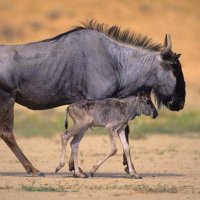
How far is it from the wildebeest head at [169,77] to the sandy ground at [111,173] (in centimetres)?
120

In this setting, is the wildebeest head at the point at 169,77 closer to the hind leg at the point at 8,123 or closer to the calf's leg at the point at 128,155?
the calf's leg at the point at 128,155

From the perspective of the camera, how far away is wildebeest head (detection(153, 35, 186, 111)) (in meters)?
14.5

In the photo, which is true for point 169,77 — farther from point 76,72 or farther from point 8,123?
point 8,123

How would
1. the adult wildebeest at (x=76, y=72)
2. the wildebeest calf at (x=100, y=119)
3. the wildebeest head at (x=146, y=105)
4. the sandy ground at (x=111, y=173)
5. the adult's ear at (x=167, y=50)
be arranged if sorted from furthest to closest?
→ the adult's ear at (x=167, y=50)
the wildebeest head at (x=146, y=105)
the adult wildebeest at (x=76, y=72)
the wildebeest calf at (x=100, y=119)
the sandy ground at (x=111, y=173)

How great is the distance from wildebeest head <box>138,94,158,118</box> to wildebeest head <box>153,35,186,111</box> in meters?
0.41

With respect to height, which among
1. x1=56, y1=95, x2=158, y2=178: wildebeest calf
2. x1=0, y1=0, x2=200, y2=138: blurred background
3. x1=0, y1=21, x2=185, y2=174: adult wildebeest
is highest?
x1=0, y1=21, x2=185, y2=174: adult wildebeest

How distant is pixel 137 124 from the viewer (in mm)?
21906

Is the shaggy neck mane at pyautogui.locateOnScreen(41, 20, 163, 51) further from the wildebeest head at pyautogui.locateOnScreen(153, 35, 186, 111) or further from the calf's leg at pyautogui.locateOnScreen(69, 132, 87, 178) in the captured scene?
the calf's leg at pyautogui.locateOnScreen(69, 132, 87, 178)

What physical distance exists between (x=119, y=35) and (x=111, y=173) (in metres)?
2.12

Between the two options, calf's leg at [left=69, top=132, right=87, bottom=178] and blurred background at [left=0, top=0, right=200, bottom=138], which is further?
blurred background at [left=0, top=0, right=200, bottom=138]

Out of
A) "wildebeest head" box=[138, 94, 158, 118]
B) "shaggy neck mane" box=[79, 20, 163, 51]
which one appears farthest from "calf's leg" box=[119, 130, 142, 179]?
"shaggy neck mane" box=[79, 20, 163, 51]

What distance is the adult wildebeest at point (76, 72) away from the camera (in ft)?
45.5

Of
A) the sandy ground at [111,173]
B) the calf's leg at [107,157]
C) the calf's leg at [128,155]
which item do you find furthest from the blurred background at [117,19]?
the calf's leg at [107,157]

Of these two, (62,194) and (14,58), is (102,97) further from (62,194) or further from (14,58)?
(62,194)
